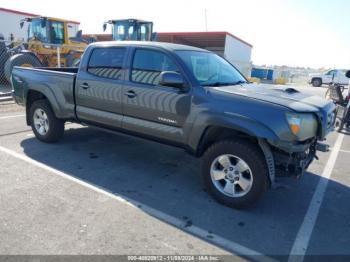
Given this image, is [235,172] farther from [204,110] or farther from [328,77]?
[328,77]

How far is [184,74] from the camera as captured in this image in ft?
13.3

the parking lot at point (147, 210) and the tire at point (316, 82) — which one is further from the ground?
the tire at point (316, 82)

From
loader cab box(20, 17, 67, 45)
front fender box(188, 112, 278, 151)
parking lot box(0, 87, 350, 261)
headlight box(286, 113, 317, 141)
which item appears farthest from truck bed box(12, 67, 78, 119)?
loader cab box(20, 17, 67, 45)

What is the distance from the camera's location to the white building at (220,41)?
2673cm

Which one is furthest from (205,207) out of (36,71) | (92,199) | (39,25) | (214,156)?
(39,25)

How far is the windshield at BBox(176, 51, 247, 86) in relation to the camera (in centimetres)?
424

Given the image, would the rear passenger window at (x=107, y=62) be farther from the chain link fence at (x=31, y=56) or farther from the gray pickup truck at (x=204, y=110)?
the chain link fence at (x=31, y=56)

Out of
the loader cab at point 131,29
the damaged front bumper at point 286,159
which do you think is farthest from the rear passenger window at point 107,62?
the loader cab at point 131,29

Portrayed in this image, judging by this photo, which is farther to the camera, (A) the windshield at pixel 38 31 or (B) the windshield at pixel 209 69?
(A) the windshield at pixel 38 31

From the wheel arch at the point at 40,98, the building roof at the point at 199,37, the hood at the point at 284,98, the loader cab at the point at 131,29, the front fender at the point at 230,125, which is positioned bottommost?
the wheel arch at the point at 40,98

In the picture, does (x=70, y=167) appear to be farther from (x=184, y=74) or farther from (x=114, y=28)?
(x=114, y=28)

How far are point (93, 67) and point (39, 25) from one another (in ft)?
42.1

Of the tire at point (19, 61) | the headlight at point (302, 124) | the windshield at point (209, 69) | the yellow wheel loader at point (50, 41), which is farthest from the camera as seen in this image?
the yellow wheel loader at point (50, 41)

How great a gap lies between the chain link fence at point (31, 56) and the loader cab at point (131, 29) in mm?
3013
